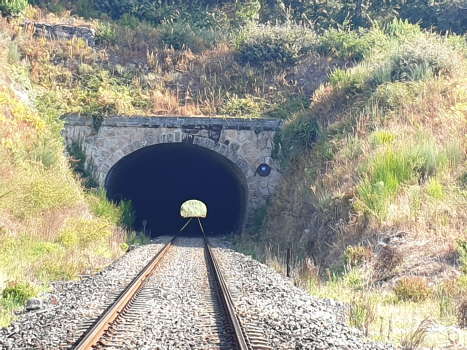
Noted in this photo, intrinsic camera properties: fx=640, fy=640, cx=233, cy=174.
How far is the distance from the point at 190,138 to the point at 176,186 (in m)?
8.90

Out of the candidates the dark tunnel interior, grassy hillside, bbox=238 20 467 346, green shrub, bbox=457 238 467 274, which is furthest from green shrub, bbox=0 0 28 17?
green shrub, bbox=457 238 467 274

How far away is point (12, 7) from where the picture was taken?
22812 millimetres

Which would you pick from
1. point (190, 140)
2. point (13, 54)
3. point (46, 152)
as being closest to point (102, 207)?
point (46, 152)

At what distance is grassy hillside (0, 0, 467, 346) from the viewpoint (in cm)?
964

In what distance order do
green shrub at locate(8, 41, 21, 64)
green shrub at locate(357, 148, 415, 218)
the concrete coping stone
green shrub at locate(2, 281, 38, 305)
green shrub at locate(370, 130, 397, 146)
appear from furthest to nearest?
green shrub at locate(8, 41, 21, 64)
the concrete coping stone
green shrub at locate(370, 130, 397, 146)
green shrub at locate(357, 148, 415, 218)
green shrub at locate(2, 281, 38, 305)

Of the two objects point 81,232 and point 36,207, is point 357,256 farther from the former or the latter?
point 36,207

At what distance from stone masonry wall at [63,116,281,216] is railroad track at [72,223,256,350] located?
30.4 ft

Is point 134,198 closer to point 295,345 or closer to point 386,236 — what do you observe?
point 386,236

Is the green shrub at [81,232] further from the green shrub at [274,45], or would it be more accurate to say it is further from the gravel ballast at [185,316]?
the green shrub at [274,45]

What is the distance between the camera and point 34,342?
5.89m

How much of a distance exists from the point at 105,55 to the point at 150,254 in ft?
35.2

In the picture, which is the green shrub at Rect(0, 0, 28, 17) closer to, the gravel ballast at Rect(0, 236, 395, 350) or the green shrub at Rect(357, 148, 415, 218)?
the gravel ballast at Rect(0, 236, 395, 350)

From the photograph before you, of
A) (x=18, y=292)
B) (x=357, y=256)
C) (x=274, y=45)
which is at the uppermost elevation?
(x=274, y=45)

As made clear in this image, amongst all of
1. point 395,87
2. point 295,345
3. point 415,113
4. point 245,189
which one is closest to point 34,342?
point 295,345
